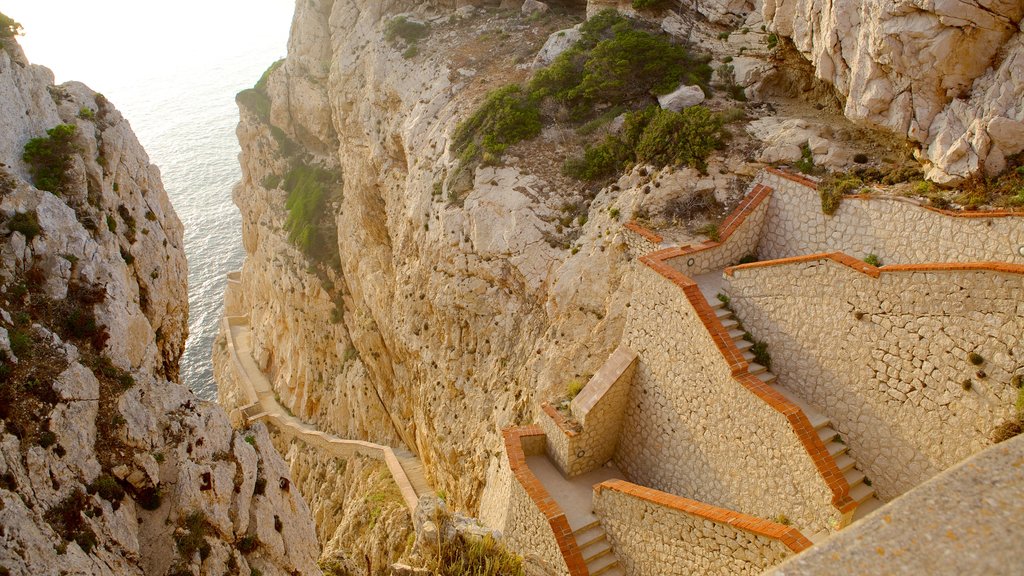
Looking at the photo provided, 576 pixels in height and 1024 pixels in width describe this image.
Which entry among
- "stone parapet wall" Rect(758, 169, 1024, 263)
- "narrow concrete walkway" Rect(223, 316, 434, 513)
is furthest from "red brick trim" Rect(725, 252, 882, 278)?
"narrow concrete walkway" Rect(223, 316, 434, 513)

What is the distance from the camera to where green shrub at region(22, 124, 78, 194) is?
12156 millimetres

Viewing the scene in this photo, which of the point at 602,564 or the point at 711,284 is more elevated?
the point at 711,284

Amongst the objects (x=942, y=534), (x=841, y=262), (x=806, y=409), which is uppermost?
(x=841, y=262)

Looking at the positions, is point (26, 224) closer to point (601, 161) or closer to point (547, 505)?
point (547, 505)

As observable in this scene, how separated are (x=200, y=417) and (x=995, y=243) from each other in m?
14.9

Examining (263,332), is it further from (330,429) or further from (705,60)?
(705,60)

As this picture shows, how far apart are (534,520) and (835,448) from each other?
575 cm

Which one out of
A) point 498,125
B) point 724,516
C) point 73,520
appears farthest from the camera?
point 498,125

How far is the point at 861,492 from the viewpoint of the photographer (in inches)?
396

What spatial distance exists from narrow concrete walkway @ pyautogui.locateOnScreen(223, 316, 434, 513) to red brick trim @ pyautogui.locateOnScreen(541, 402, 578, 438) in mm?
8883

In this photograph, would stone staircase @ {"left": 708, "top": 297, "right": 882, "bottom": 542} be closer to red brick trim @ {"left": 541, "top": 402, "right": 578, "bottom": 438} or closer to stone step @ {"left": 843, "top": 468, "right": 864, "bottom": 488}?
stone step @ {"left": 843, "top": 468, "right": 864, "bottom": 488}

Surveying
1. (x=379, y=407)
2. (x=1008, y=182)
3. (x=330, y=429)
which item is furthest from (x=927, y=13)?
(x=330, y=429)

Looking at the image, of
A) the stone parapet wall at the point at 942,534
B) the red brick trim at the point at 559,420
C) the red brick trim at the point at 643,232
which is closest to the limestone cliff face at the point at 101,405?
the red brick trim at the point at 559,420

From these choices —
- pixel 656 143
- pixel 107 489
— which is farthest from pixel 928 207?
pixel 107 489
